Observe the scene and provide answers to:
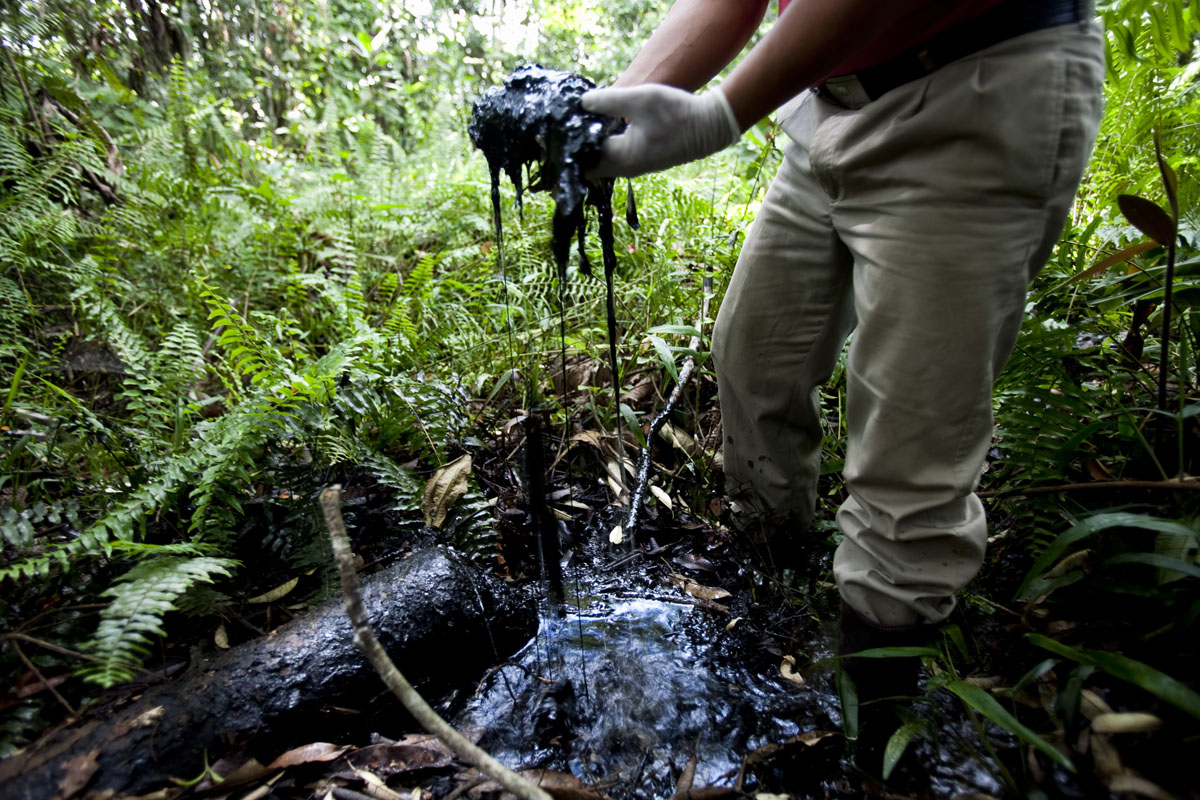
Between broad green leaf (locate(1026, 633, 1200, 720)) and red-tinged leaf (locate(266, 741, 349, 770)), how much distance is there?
6.04 feet

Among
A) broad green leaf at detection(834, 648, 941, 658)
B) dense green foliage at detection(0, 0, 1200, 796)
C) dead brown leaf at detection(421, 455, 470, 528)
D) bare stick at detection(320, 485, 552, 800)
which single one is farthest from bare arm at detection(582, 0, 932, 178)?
broad green leaf at detection(834, 648, 941, 658)

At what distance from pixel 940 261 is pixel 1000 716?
1.09 meters

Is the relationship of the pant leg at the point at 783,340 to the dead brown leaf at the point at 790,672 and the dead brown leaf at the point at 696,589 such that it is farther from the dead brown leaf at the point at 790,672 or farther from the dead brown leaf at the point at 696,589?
the dead brown leaf at the point at 790,672

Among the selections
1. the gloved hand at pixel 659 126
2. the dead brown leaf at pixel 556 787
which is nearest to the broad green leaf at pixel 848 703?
the dead brown leaf at pixel 556 787

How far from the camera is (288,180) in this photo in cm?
512

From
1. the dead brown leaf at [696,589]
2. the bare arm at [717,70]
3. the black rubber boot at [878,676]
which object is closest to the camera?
the bare arm at [717,70]

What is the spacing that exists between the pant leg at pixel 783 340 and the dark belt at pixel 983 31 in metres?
0.39

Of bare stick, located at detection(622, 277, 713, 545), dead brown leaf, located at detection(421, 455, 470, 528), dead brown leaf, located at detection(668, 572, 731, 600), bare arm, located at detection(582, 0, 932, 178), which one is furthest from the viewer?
bare stick, located at detection(622, 277, 713, 545)

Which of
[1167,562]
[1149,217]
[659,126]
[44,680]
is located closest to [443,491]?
[44,680]

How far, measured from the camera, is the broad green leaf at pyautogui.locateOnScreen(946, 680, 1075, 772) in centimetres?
137

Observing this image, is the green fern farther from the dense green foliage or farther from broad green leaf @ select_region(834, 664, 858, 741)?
broad green leaf @ select_region(834, 664, 858, 741)

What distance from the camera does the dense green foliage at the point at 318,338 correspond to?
1.84 metres

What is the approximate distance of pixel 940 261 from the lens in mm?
1455

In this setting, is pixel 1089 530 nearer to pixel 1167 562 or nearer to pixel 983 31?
pixel 1167 562
